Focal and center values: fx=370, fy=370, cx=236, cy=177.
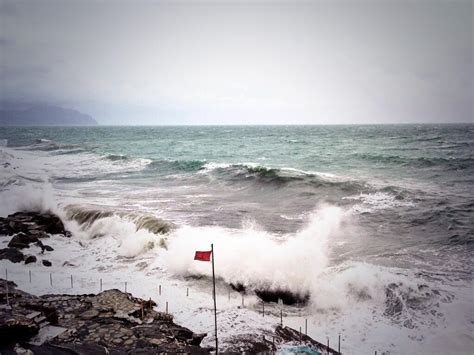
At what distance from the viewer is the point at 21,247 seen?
14977 mm

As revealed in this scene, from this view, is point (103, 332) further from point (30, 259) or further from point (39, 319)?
point (30, 259)

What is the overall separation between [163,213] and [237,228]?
472 centimetres

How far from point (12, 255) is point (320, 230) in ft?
41.8

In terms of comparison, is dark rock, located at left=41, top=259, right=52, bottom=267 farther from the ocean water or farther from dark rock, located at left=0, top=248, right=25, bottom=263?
the ocean water

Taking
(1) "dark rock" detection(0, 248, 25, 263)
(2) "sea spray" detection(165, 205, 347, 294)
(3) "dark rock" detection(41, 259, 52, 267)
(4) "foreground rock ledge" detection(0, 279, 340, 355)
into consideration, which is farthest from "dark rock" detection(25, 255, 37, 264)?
(2) "sea spray" detection(165, 205, 347, 294)

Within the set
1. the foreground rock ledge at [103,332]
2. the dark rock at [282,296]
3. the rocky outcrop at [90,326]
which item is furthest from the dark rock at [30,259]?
the dark rock at [282,296]

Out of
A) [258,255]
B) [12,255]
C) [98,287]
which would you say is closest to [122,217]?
[12,255]

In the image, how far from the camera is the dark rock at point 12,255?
13890 mm

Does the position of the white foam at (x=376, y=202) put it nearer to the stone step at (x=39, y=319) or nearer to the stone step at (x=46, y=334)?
the stone step at (x=46, y=334)

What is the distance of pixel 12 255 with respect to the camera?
14.1m

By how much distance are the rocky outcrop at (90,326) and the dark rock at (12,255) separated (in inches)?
138

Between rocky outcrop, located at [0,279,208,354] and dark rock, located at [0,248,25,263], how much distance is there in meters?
3.50

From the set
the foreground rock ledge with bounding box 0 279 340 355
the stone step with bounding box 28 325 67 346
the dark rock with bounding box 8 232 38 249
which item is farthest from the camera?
the dark rock with bounding box 8 232 38 249

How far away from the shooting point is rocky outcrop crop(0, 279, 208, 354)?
8.26 m
